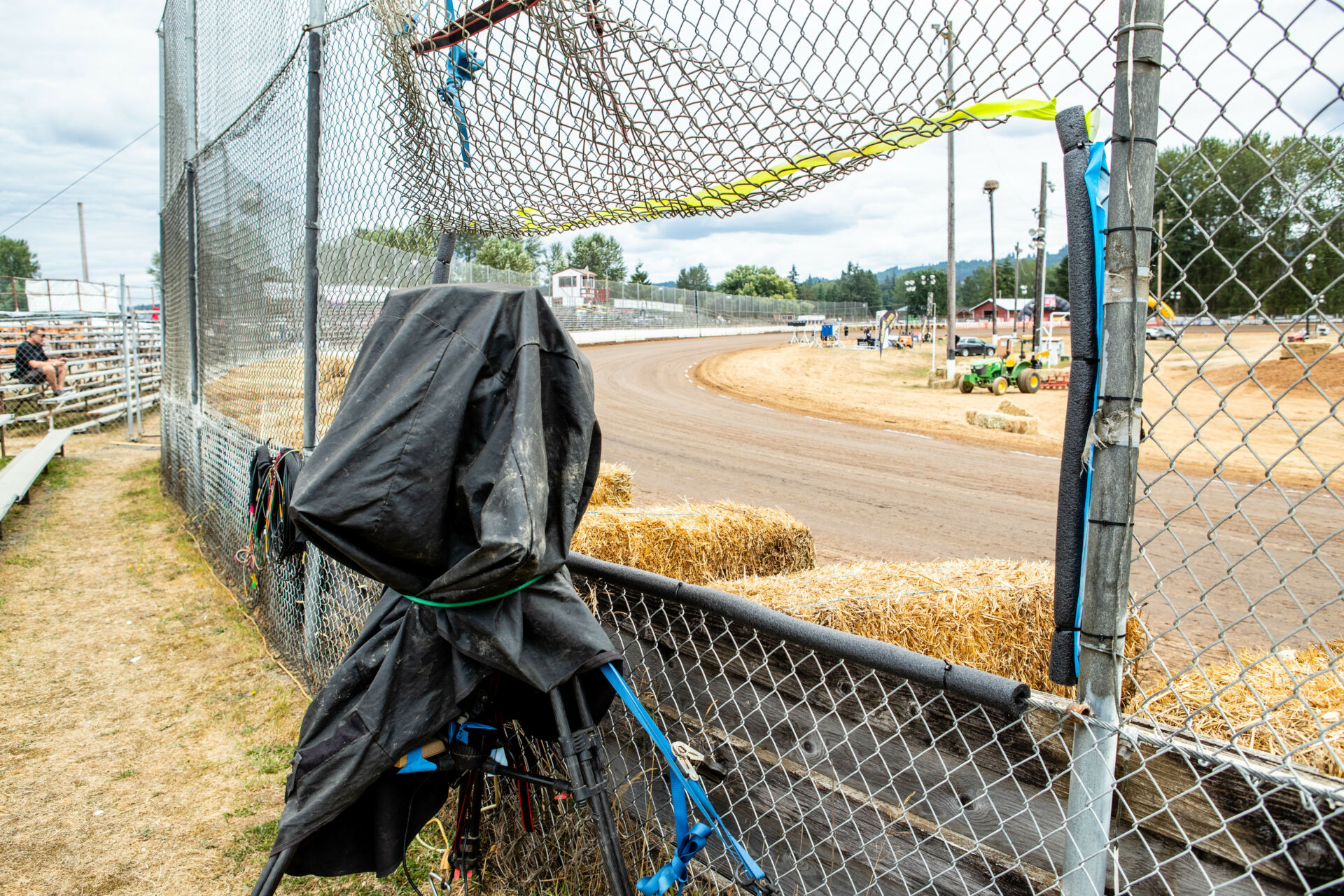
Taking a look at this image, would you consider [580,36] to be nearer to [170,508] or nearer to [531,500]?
[531,500]

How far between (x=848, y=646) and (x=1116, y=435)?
2.22ft

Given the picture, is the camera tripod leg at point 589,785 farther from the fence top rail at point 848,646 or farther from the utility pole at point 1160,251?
the utility pole at point 1160,251

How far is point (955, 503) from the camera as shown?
834 cm

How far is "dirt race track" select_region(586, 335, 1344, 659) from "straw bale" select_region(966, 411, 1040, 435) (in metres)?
1.74

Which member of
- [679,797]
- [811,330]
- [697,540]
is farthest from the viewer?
[811,330]

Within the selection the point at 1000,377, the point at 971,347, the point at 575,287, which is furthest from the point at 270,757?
the point at 971,347

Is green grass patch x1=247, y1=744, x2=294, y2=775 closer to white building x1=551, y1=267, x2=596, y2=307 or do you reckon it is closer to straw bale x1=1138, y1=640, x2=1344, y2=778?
straw bale x1=1138, y1=640, x2=1344, y2=778

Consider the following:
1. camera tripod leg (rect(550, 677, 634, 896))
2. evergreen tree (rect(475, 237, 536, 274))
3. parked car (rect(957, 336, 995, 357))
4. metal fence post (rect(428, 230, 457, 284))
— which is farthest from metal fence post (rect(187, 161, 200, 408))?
parked car (rect(957, 336, 995, 357))

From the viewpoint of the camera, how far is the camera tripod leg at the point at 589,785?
66.6 inches

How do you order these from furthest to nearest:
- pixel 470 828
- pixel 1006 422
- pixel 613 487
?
pixel 1006 422
pixel 613 487
pixel 470 828

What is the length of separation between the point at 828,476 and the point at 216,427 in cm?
661

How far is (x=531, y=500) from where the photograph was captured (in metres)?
1.53

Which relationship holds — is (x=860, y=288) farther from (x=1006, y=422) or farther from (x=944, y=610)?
(x=944, y=610)

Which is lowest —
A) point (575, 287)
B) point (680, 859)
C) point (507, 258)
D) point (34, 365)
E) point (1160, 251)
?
point (680, 859)
